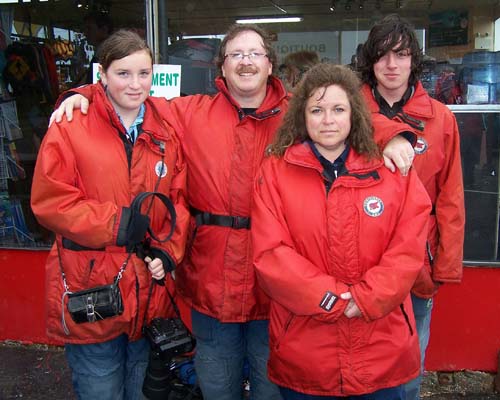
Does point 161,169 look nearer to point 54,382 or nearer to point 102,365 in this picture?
point 102,365

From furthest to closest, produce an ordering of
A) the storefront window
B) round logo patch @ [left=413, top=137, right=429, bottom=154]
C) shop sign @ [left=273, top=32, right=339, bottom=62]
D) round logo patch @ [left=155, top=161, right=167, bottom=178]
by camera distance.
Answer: shop sign @ [left=273, top=32, right=339, bottom=62]
the storefront window
round logo patch @ [left=413, top=137, right=429, bottom=154]
round logo patch @ [left=155, top=161, right=167, bottom=178]

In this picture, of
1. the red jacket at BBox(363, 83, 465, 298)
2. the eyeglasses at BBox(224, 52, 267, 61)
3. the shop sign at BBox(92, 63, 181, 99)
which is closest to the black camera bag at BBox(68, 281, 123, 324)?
the eyeglasses at BBox(224, 52, 267, 61)

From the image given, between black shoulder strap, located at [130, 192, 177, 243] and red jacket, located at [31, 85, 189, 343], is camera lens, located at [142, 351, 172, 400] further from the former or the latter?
black shoulder strap, located at [130, 192, 177, 243]

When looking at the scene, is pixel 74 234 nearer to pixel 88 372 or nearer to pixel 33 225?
pixel 88 372

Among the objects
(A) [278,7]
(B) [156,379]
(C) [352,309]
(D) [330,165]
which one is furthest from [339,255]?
(A) [278,7]

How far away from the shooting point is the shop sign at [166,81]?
12.7 ft

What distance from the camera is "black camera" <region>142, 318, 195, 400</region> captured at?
2.41 m

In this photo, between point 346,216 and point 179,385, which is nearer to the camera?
point 346,216

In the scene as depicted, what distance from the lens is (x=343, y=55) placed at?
14.0 ft

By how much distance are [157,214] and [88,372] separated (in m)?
0.74

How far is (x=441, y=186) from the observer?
2715 millimetres

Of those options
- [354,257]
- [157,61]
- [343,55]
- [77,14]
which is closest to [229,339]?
[354,257]

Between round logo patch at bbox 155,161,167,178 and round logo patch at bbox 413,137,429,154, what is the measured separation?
Answer: 44.0 inches

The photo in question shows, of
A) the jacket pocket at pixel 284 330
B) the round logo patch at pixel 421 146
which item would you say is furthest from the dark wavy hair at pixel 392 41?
the jacket pocket at pixel 284 330
